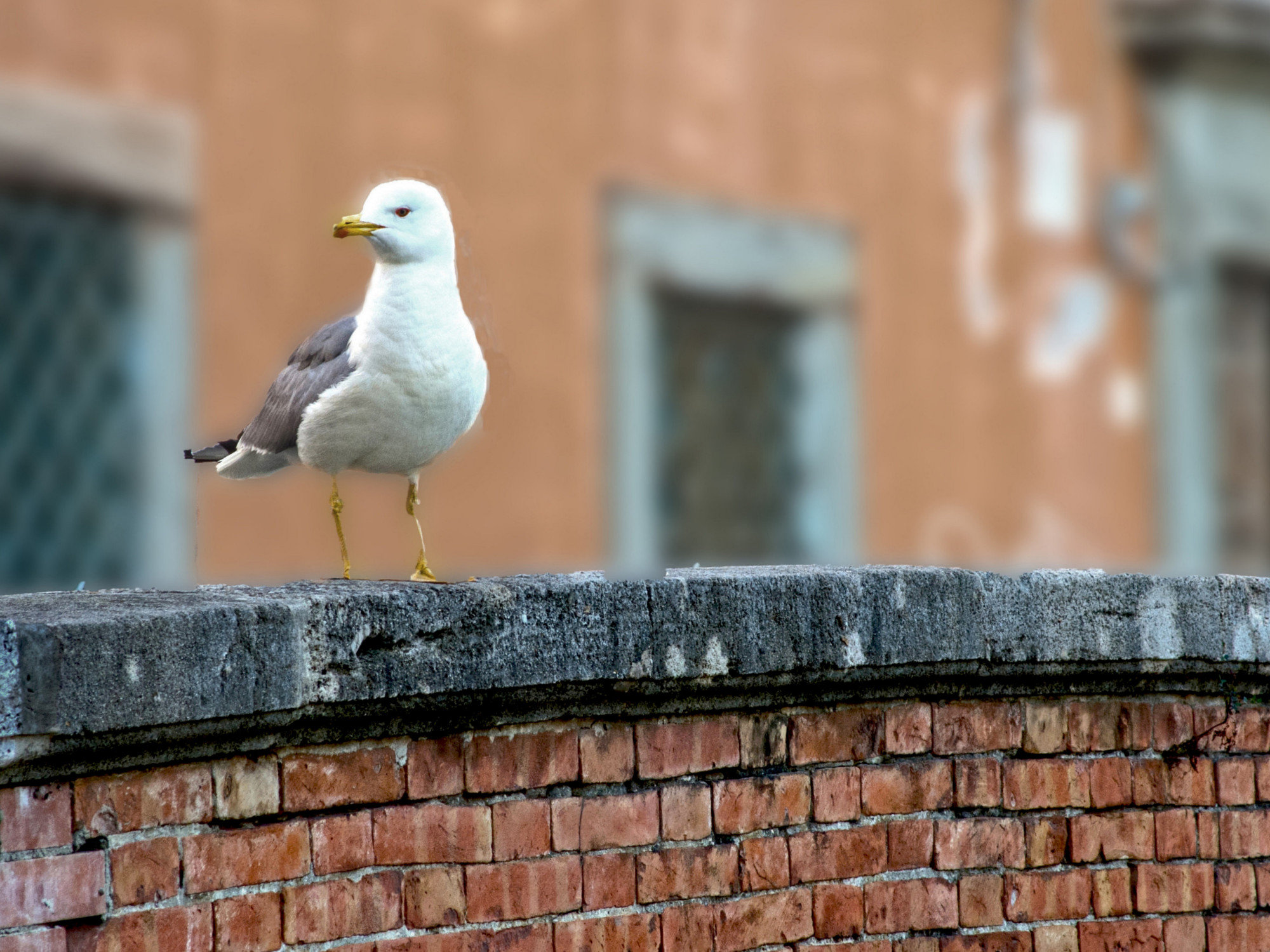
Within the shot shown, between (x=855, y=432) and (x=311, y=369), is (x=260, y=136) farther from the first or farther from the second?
(x=311, y=369)

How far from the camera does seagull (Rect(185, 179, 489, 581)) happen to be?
9.52ft

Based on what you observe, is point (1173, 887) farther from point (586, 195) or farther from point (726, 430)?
point (726, 430)

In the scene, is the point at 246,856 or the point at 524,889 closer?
the point at 246,856

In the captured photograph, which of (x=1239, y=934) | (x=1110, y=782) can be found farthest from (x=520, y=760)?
(x=1239, y=934)

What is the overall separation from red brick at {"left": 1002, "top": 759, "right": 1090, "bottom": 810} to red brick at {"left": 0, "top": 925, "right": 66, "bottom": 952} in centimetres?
171

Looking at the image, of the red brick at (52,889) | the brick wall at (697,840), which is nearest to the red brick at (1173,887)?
the brick wall at (697,840)

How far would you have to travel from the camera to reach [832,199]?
29.5 feet

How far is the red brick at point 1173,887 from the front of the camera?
12.0 feet

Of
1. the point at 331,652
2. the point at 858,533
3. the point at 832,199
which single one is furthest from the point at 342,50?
the point at 331,652

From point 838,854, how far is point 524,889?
0.62m

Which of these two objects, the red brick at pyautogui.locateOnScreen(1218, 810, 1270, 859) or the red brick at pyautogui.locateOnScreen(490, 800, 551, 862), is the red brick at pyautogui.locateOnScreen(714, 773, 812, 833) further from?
the red brick at pyautogui.locateOnScreen(1218, 810, 1270, 859)

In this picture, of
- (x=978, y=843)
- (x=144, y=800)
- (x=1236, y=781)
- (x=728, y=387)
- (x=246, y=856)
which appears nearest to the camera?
(x=144, y=800)

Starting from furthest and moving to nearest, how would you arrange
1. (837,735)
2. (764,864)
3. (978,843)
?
(978,843) < (837,735) < (764,864)

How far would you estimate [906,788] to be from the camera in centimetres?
340
